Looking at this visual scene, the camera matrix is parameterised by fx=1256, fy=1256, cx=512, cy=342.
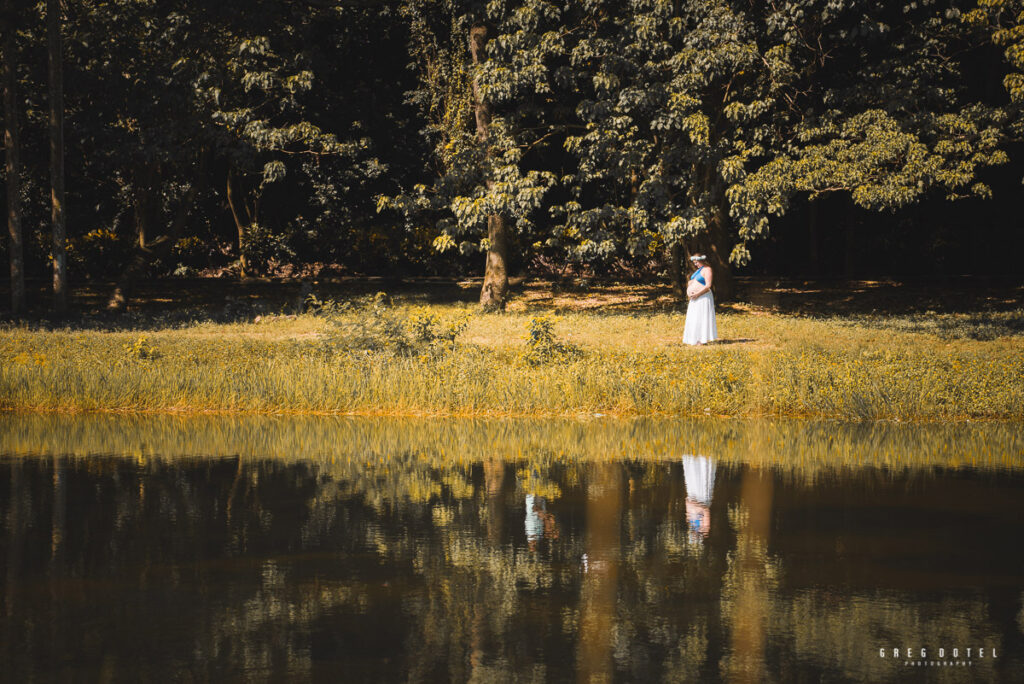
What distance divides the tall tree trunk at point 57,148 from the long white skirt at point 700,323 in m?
15.3

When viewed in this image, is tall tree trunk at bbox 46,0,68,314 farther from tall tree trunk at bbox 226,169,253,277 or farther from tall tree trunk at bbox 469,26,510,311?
tall tree trunk at bbox 469,26,510,311

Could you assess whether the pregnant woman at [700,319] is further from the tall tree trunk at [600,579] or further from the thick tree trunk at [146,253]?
the thick tree trunk at [146,253]

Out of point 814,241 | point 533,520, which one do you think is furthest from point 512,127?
point 533,520

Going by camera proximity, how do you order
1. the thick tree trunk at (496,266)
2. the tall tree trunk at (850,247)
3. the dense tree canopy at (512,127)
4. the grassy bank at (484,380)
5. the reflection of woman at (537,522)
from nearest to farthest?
the reflection of woman at (537,522)
the grassy bank at (484,380)
the dense tree canopy at (512,127)
the thick tree trunk at (496,266)
the tall tree trunk at (850,247)

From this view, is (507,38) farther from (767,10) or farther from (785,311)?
(785,311)

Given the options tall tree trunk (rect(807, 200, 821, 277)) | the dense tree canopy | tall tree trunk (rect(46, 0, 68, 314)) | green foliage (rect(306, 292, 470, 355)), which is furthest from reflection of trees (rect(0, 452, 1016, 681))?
tall tree trunk (rect(807, 200, 821, 277))

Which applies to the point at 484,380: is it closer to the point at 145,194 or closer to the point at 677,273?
the point at 677,273

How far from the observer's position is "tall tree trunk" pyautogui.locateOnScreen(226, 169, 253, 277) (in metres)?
39.1

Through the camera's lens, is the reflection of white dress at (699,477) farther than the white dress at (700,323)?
No

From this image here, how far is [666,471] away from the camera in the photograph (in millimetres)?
11141

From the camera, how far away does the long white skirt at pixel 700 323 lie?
74.7 feet

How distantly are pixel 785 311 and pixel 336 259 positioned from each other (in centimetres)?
1517

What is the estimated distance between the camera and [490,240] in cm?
3312

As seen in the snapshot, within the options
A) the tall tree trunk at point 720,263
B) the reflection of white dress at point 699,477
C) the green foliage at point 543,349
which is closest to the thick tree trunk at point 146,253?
the tall tree trunk at point 720,263
